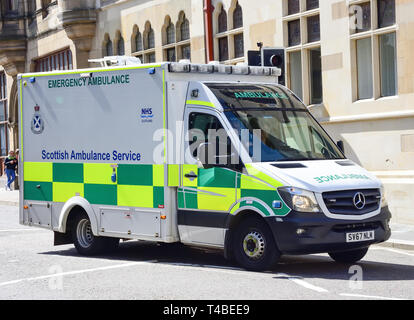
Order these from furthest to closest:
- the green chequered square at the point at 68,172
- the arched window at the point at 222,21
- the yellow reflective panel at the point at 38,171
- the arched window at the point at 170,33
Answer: the arched window at the point at 170,33 → the arched window at the point at 222,21 → the yellow reflective panel at the point at 38,171 → the green chequered square at the point at 68,172

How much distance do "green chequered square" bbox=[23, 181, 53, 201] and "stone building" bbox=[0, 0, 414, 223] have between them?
6805mm

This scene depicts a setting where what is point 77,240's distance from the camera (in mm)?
13258

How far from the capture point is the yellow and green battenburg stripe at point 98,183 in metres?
11.9

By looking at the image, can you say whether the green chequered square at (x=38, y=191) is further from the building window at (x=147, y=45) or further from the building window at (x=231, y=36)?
the building window at (x=147, y=45)

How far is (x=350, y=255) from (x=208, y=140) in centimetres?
238

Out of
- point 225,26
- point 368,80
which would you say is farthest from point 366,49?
point 225,26

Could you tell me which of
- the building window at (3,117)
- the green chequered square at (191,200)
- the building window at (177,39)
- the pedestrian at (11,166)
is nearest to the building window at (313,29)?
the building window at (177,39)

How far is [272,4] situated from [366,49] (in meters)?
3.13

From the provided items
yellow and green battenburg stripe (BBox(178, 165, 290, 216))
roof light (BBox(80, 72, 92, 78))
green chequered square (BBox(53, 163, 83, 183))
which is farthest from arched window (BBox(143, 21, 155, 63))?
yellow and green battenburg stripe (BBox(178, 165, 290, 216))

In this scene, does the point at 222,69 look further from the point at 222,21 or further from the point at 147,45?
the point at 147,45

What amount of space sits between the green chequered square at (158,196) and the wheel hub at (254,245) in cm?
139

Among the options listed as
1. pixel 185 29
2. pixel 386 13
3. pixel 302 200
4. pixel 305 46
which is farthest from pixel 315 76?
pixel 302 200

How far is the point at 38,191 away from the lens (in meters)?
13.7

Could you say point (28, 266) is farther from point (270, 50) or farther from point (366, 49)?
point (366, 49)
